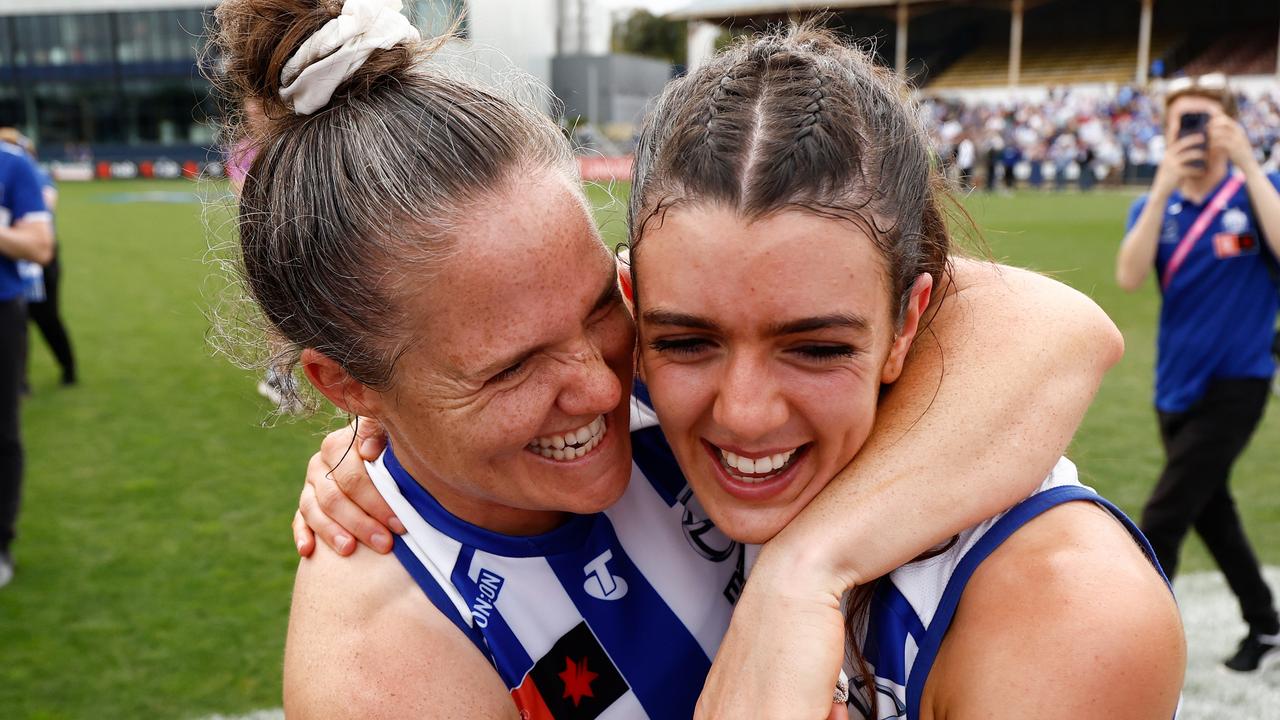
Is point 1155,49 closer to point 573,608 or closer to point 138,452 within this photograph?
point 138,452

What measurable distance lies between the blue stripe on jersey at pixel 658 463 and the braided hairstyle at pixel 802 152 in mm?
487

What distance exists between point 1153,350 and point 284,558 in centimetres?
733

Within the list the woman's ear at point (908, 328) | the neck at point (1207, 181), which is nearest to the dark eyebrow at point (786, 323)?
the woman's ear at point (908, 328)

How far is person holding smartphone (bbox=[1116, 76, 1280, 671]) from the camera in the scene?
13.2 ft

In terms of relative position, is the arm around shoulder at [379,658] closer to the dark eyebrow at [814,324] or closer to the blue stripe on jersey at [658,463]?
the blue stripe on jersey at [658,463]

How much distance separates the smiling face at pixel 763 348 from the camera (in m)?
1.40

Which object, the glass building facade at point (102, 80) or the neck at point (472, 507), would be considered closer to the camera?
the neck at point (472, 507)

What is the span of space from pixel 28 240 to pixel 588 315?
435cm

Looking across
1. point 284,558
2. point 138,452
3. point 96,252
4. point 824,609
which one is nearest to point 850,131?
point 824,609

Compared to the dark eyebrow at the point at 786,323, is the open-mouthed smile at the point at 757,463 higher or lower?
lower

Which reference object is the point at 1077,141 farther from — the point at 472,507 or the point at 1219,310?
the point at 472,507

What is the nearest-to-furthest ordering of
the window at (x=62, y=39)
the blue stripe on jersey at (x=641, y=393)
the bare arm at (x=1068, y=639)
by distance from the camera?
the bare arm at (x=1068, y=639)
the blue stripe on jersey at (x=641, y=393)
the window at (x=62, y=39)

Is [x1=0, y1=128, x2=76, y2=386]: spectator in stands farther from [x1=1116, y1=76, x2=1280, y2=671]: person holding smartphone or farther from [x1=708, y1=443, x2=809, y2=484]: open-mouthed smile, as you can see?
[x1=708, y1=443, x2=809, y2=484]: open-mouthed smile

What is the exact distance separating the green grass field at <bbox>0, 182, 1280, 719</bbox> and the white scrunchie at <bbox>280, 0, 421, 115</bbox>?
53 centimetres
